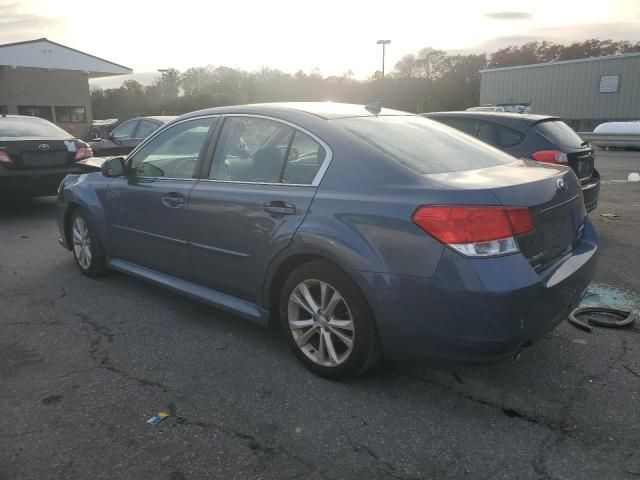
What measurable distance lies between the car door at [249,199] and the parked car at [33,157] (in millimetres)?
5317

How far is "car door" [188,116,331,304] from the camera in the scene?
3232 millimetres

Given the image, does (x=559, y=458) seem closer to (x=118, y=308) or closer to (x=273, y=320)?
(x=273, y=320)

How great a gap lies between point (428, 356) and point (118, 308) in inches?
107

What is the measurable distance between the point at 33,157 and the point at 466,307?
24.4 feet

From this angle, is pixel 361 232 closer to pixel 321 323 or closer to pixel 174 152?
pixel 321 323

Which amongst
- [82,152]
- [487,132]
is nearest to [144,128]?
[82,152]

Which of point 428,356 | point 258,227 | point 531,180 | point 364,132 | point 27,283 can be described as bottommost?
point 27,283

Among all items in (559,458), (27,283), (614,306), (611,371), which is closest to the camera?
(559,458)

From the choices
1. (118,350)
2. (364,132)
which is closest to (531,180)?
(364,132)

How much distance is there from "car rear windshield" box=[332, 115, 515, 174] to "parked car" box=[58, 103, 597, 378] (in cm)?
2

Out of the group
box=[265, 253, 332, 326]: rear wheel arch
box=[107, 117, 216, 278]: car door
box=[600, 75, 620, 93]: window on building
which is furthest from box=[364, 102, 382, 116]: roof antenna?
box=[600, 75, 620, 93]: window on building

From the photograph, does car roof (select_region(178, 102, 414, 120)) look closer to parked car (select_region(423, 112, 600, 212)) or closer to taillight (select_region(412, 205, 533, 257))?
taillight (select_region(412, 205, 533, 257))

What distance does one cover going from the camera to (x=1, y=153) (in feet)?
25.5

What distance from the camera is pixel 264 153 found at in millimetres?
3531
